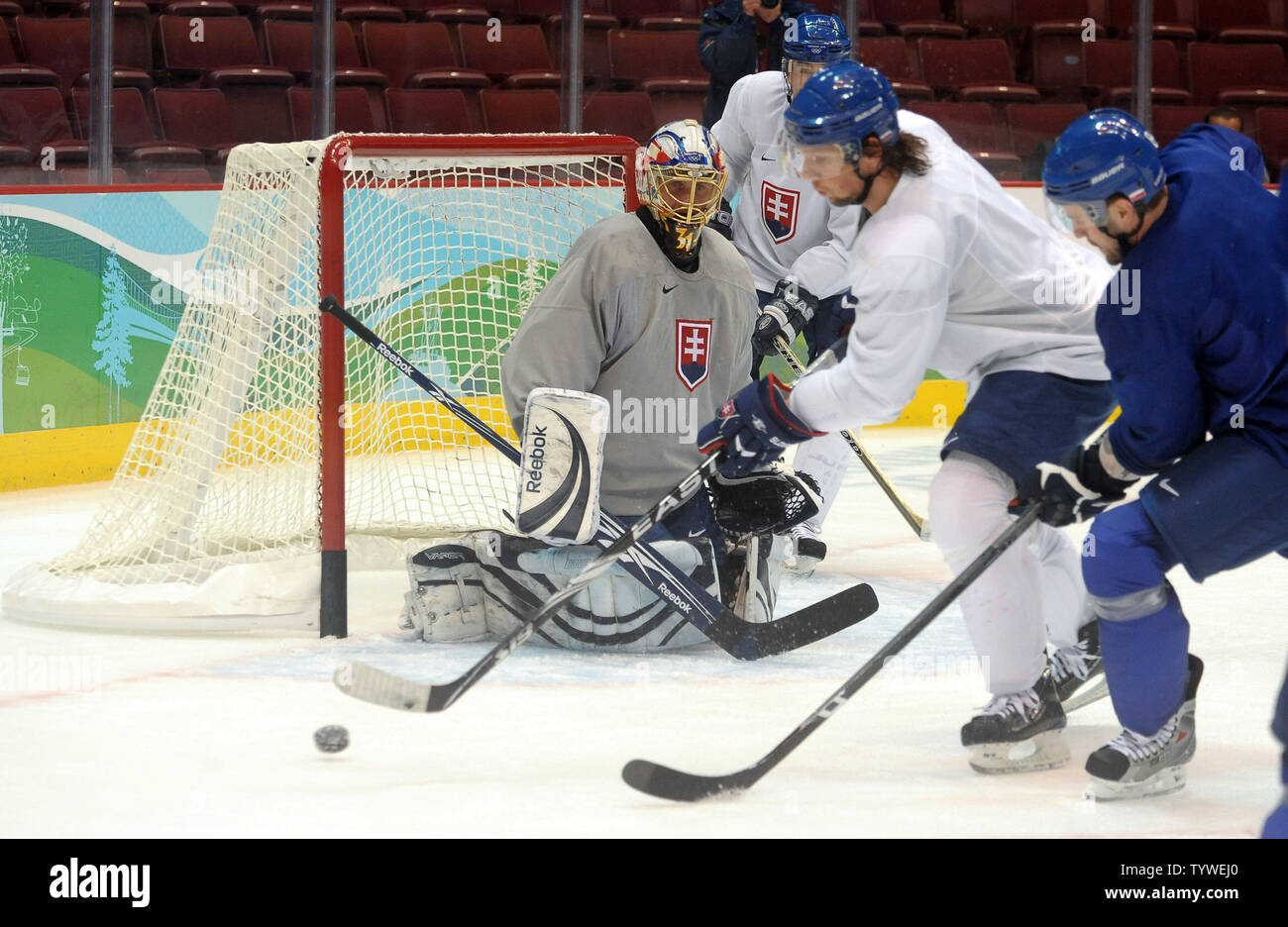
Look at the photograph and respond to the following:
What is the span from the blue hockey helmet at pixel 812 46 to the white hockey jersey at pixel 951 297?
1.21 m

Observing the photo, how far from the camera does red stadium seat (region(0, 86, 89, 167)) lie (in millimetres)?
4840

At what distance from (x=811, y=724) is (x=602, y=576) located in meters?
0.95

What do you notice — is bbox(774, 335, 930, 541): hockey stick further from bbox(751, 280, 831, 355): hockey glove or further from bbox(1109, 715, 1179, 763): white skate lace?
bbox(1109, 715, 1179, 763): white skate lace

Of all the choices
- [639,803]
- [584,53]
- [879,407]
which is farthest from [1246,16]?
[639,803]

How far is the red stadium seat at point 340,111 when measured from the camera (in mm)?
5449

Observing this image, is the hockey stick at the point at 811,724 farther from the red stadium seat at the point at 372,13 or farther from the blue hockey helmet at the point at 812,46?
the red stadium seat at the point at 372,13

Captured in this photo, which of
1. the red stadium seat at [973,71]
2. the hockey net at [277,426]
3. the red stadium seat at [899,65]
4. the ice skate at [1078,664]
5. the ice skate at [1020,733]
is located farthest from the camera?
the red stadium seat at [973,71]

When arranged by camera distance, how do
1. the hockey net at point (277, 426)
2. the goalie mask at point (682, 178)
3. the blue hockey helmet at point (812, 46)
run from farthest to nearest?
the blue hockey helmet at point (812, 46) → the hockey net at point (277, 426) → the goalie mask at point (682, 178)

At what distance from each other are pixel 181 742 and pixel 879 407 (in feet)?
3.88

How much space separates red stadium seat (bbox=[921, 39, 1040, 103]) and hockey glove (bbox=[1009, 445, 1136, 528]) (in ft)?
15.1

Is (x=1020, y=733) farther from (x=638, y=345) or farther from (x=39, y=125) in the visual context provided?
(x=39, y=125)

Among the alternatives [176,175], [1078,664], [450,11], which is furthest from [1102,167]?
[450,11]

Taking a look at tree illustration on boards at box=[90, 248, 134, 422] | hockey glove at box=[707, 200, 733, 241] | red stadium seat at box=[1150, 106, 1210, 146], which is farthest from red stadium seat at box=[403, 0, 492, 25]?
red stadium seat at box=[1150, 106, 1210, 146]

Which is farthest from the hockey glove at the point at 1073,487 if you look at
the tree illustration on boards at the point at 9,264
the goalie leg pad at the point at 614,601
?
the tree illustration on boards at the point at 9,264
